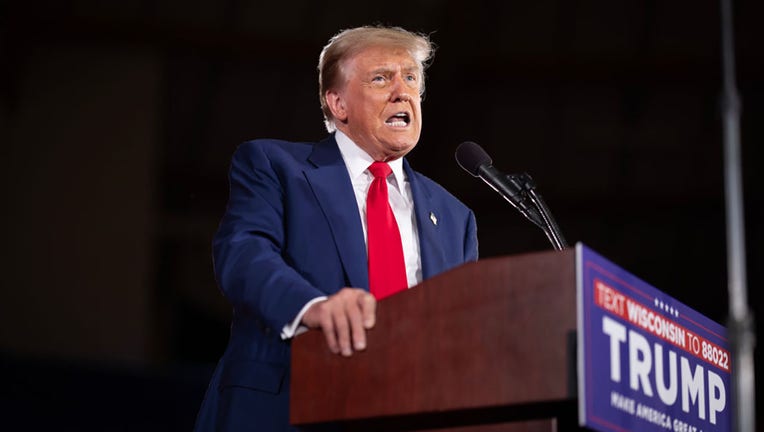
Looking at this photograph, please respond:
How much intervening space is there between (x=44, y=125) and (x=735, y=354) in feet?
20.2

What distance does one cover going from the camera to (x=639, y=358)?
1.59 meters

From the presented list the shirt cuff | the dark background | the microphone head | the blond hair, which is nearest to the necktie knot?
the microphone head

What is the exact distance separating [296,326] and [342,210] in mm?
Result: 326

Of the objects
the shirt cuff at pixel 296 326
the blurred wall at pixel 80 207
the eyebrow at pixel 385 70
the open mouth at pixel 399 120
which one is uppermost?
the blurred wall at pixel 80 207

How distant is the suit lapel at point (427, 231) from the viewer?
2.07 m

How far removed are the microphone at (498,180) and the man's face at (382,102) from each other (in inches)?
4.2

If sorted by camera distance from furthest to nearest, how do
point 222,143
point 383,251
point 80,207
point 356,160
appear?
point 222,143 → point 80,207 → point 356,160 → point 383,251

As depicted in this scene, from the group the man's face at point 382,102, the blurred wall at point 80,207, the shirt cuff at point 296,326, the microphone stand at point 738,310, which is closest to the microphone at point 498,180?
the man's face at point 382,102

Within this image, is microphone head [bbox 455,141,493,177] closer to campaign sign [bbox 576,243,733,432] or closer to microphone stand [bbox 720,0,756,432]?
campaign sign [bbox 576,243,733,432]

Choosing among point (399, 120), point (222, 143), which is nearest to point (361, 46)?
point (399, 120)

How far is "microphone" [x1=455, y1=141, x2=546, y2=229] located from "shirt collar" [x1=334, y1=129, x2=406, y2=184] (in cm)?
12

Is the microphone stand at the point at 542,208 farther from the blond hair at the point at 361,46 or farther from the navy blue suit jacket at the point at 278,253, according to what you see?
the blond hair at the point at 361,46

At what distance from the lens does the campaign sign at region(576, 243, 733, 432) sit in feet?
4.86

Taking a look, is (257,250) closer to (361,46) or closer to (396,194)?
(396,194)
